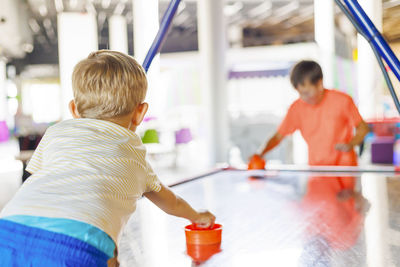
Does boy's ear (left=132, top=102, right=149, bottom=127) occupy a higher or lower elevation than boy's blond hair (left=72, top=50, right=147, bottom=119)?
lower

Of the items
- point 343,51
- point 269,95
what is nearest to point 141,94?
point 269,95

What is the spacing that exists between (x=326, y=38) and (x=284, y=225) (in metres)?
5.81

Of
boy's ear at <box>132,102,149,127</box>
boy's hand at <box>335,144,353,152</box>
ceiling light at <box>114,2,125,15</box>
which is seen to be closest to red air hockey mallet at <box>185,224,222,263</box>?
boy's ear at <box>132,102,149,127</box>

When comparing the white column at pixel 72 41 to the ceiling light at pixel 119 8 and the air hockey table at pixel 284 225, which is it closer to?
the ceiling light at pixel 119 8

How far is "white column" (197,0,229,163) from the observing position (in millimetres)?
4461

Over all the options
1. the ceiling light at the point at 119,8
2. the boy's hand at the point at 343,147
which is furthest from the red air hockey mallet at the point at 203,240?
the ceiling light at the point at 119,8

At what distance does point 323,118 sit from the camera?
7.53 feet

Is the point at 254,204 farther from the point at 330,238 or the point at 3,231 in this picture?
the point at 3,231

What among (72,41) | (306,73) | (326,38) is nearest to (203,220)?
(306,73)

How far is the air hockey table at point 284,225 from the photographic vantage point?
36.5 inches

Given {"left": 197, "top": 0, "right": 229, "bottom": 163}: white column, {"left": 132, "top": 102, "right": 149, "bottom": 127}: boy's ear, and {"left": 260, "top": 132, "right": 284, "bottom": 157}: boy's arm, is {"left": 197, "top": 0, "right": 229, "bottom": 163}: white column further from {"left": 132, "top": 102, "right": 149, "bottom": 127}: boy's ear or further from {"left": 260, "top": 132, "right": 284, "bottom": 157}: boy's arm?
{"left": 132, "top": 102, "right": 149, "bottom": 127}: boy's ear

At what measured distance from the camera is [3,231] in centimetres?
76

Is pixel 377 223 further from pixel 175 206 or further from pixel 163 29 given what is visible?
pixel 163 29

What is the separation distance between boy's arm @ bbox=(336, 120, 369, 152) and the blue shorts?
160 cm
